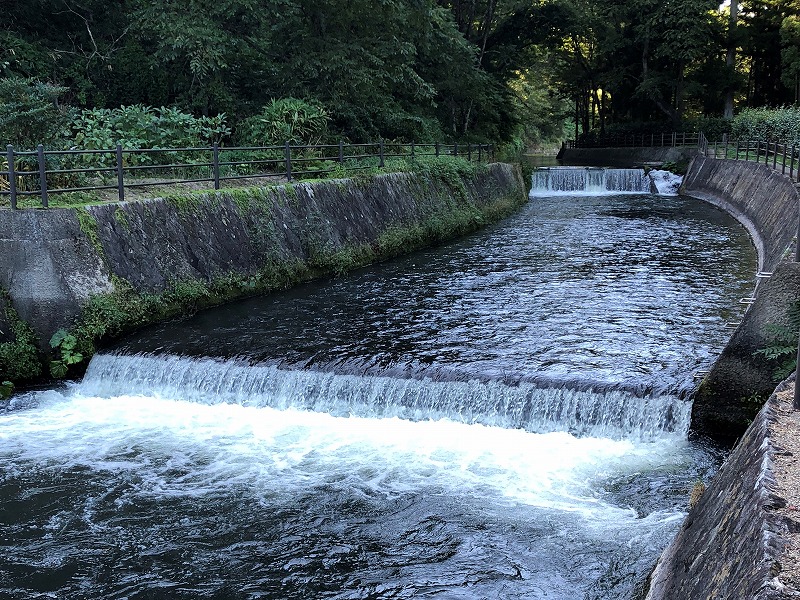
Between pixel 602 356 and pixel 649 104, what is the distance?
5035 cm

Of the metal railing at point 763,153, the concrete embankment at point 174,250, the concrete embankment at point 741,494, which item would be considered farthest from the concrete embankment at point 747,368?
the metal railing at point 763,153

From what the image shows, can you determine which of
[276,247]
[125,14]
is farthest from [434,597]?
[125,14]

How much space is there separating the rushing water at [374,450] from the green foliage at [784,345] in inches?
46.9

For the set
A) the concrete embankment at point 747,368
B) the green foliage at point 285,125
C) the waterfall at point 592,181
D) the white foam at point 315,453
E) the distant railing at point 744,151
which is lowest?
the white foam at point 315,453

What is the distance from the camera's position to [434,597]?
606 cm

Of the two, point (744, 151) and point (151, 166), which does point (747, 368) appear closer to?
point (151, 166)

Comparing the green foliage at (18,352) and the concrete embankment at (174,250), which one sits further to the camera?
the concrete embankment at (174,250)

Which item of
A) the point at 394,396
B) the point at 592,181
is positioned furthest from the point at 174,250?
the point at 592,181

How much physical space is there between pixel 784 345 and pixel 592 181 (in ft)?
100

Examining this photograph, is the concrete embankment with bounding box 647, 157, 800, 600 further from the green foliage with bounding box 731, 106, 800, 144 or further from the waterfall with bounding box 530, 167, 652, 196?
the waterfall with bounding box 530, 167, 652, 196

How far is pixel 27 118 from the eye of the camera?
48.8ft

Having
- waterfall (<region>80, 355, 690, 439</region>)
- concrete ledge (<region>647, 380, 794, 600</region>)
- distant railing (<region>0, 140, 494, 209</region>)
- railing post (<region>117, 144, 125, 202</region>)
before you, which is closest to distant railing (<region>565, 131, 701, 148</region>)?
distant railing (<region>0, 140, 494, 209</region>)

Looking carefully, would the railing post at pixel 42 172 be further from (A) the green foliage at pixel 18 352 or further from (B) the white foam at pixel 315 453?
(B) the white foam at pixel 315 453

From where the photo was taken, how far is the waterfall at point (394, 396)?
9.26m
